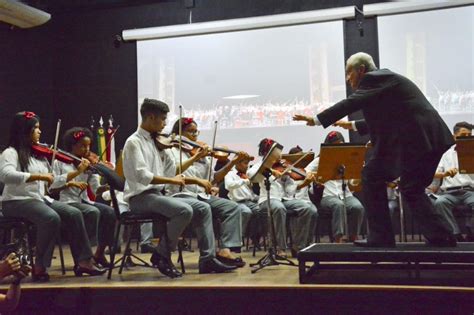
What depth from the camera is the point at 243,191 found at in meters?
5.64

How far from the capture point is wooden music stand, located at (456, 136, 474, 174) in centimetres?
435

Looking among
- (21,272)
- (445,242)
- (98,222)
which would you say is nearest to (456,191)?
(445,242)

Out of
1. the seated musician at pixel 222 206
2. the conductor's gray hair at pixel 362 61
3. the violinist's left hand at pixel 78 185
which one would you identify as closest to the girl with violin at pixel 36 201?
the violinist's left hand at pixel 78 185

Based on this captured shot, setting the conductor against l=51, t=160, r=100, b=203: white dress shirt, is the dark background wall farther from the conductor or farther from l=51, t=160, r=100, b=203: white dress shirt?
the conductor

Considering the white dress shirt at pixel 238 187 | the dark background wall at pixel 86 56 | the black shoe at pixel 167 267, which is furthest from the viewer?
the dark background wall at pixel 86 56

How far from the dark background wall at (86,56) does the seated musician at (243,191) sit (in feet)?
9.57

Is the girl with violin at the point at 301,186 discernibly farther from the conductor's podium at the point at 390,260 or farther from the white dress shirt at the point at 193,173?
the conductor's podium at the point at 390,260

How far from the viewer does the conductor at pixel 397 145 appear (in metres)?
3.43

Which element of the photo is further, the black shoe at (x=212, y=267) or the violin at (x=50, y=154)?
the violin at (x=50, y=154)

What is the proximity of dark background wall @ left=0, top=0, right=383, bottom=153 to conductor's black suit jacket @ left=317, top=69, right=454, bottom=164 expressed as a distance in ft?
14.3

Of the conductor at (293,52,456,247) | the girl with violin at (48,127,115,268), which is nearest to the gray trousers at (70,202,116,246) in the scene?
the girl with violin at (48,127,115,268)
